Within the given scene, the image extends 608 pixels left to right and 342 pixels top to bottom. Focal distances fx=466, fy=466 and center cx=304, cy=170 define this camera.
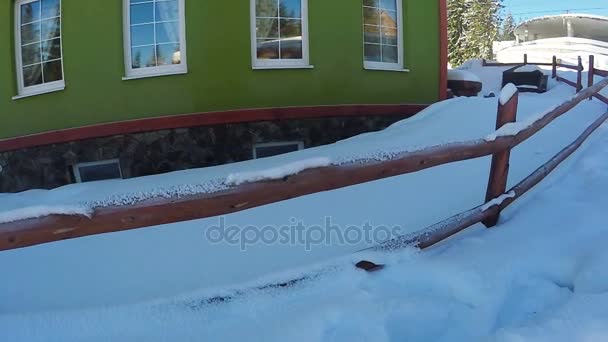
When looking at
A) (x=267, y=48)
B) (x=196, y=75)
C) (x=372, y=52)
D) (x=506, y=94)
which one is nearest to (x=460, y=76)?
(x=372, y=52)

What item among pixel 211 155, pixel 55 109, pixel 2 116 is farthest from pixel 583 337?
pixel 2 116

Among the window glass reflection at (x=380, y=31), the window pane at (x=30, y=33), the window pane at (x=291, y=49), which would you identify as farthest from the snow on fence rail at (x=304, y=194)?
the window pane at (x=30, y=33)

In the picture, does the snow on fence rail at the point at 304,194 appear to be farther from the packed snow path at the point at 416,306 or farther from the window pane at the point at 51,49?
the window pane at the point at 51,49

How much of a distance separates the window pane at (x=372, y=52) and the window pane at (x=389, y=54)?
0.40 feet

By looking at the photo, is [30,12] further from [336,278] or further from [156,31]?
[336,278]

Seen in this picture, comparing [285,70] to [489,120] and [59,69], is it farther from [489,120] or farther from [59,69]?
[59,69]

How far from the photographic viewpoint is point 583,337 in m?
2.04

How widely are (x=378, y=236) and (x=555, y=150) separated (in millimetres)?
3048

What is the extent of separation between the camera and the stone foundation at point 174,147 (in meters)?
7.03

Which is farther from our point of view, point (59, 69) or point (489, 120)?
point (59, 69)

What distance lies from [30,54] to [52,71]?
0.56 m

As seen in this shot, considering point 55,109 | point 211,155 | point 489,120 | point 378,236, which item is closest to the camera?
point 378,236

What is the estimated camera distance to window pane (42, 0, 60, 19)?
24.5 ft

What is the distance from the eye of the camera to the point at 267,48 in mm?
7297
